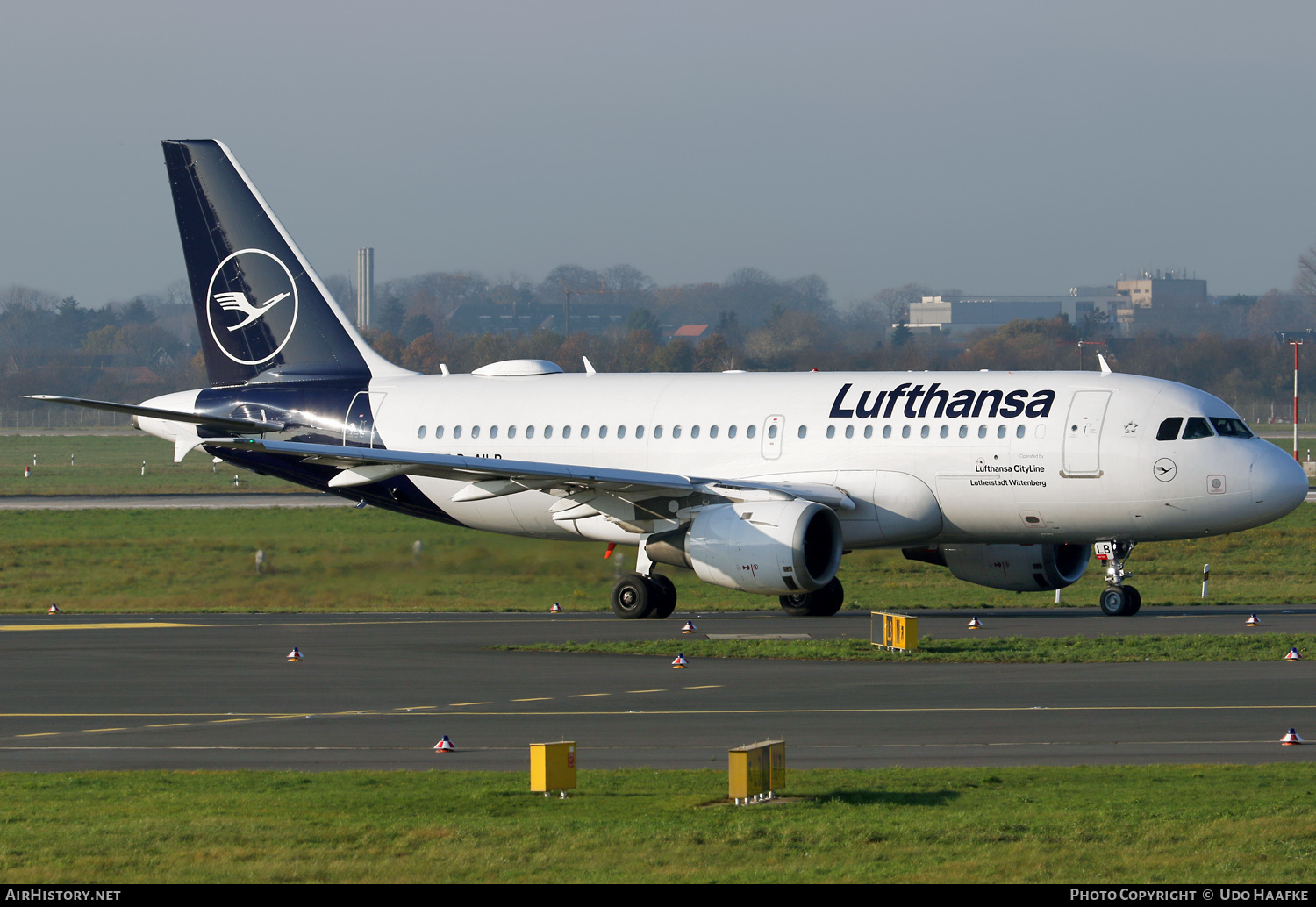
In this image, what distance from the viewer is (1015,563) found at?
35.4 m

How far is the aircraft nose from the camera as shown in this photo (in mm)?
31812

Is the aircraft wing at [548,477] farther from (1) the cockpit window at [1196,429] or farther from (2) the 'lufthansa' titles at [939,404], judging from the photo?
(1) the cockpit window at [1196,429]

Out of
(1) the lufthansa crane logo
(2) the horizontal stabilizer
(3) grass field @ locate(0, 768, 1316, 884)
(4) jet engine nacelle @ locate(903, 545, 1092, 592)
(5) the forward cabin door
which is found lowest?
(3) grass field @ locate(0, 768, 1316, 884)

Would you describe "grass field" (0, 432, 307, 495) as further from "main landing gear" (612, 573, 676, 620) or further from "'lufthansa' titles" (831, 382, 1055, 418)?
"'lufthansa' titles" (831, 382, 1055, 418)

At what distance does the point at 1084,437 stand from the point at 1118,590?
3219 mm

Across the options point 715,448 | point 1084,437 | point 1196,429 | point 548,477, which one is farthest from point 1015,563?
point 548,477

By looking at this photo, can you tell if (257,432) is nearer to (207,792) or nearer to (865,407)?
(865,407)

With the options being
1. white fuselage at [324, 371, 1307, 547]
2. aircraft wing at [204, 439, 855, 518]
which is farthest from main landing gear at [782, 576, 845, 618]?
aircraft wing at [204, 439, 855, 518]

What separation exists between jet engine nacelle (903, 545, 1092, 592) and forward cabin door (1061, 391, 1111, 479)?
9.76ft

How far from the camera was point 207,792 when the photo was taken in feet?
51.5

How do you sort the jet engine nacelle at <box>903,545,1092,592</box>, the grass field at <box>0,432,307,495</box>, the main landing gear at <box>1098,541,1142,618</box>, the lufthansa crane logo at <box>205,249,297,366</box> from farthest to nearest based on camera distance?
the grass field at <box>0,432,307,495</box>, the lufthansa crane logo at <box>205,249,297,366</box>, the jet engine nacelle at <box>903,545,1092,592</box>, the main landing gear at <box>1098,541,1142,618</box>

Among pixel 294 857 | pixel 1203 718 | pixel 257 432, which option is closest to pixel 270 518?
pixel 257 432
